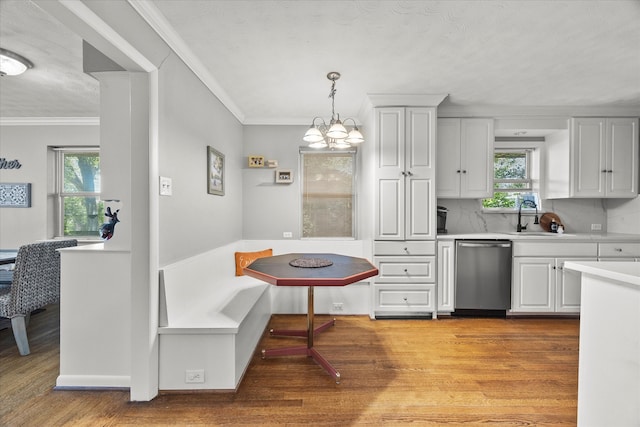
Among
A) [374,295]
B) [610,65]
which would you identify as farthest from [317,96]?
[610,65]

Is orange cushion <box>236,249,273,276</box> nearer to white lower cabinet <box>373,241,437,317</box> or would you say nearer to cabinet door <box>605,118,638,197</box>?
white lower cabinet <box>373,241,437,317</box>

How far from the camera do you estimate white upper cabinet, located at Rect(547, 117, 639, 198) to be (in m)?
3.43

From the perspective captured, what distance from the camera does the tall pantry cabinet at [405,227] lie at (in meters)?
3.19

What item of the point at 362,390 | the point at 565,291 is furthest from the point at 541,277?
the point at 362,390

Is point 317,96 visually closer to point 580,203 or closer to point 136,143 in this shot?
point 136,143

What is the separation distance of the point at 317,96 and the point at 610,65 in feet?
8.29

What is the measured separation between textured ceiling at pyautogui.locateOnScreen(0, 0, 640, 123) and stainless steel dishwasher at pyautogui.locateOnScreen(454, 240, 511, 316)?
1627 mm

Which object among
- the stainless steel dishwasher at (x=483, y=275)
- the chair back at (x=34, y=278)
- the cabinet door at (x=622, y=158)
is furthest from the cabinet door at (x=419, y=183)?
the chair back at (x=34, y=278)

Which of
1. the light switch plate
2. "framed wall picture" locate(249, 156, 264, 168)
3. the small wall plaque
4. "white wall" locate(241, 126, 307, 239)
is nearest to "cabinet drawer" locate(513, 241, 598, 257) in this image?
"white wall" locate(241, 126, 307, 239)

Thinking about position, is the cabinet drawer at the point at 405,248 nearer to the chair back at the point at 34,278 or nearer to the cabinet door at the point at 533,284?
the cabinet door at the point at 533,284

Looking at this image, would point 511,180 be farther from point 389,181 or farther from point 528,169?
point 389,181

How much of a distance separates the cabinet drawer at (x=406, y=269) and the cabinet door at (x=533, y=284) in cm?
97

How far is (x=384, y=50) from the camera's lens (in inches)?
86.6

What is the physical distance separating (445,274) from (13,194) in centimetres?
558
